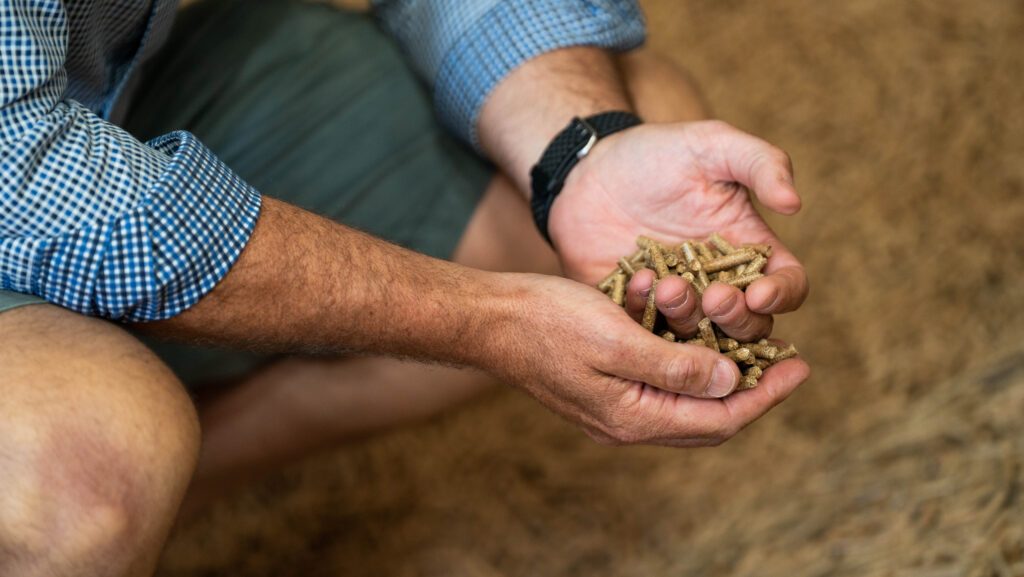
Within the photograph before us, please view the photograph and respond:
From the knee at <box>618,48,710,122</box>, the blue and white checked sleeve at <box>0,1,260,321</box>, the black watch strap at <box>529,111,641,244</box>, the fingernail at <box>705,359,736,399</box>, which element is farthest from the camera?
the knee at <box>618,48,710,122</box>

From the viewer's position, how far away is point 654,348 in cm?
138

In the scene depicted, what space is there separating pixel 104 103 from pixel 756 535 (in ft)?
4.85

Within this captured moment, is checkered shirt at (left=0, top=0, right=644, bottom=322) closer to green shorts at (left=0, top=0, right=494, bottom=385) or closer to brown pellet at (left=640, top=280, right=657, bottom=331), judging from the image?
green shorts at (left=0, top=0, right=494, bottom=385)

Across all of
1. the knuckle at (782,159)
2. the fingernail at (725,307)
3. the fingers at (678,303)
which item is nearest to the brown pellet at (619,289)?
the fingers at (678,303)

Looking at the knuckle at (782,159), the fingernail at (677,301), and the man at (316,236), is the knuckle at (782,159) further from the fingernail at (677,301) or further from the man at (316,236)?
the fingernail at (677,301)

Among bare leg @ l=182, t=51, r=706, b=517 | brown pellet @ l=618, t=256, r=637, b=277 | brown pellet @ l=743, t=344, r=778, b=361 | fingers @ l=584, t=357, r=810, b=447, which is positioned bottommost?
bare leg @ l=182, t=51, r=706, b=517

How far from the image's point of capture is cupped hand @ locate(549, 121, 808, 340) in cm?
147

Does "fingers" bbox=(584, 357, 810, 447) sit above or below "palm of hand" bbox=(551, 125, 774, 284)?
below

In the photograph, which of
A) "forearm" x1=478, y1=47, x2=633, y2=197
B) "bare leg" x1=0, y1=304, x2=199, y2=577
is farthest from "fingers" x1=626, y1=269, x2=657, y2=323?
"bare leg" x1=0, y1=304, x2=199, y2=577

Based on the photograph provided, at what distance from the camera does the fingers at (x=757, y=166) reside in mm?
1458

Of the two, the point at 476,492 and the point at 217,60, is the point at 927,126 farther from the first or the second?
the point at 217,60

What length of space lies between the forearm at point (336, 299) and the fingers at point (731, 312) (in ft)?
0.97

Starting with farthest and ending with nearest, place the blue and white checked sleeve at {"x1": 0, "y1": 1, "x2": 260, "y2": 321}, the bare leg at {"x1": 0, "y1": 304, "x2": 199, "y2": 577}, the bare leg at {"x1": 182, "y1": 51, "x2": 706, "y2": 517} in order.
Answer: the bare leg at {"x1": 182, "y1": 51, "x2": 706, "y2": 517}, the blue and white checked sleeve at {"x1": 0, "y1": 1, "x2": 260, "y2": 321}, the bare leg at {"x1": 0, "y1": 304, "x2": 199, "y2": 577}

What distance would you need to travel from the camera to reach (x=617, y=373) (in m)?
1.43
